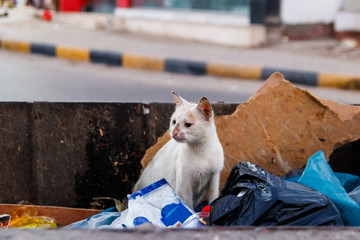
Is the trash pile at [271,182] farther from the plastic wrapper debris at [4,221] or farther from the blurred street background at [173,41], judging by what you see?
the blurred street background at [173,41]

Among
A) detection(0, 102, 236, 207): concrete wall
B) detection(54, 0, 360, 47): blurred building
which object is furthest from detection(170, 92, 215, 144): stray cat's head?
detection(54, 0, 360, 47): blurred building

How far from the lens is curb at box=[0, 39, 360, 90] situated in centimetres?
597

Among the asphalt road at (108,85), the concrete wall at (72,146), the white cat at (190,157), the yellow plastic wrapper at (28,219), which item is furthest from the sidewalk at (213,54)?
the yellow plastic wrapper at (28,219)

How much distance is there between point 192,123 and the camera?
2.24m

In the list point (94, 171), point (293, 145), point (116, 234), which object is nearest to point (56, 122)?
point (94, 171)

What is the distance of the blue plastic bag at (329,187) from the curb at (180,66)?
3.98m

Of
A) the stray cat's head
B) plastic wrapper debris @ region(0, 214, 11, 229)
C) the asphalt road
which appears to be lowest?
the asphalt road

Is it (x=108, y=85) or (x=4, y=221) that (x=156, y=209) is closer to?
(x=4, y=221)

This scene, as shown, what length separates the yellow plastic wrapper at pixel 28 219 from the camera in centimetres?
217

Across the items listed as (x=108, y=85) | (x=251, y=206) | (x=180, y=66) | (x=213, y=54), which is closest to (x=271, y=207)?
(x=251, y=206)

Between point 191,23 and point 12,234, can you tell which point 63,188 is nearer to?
point 12,234

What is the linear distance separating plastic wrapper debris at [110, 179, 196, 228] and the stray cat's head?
26 cm

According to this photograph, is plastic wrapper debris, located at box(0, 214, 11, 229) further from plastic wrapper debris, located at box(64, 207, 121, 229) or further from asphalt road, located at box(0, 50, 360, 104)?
asphalt road, located at box(0, 50, 360, 104)

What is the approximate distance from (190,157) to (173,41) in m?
6.47
